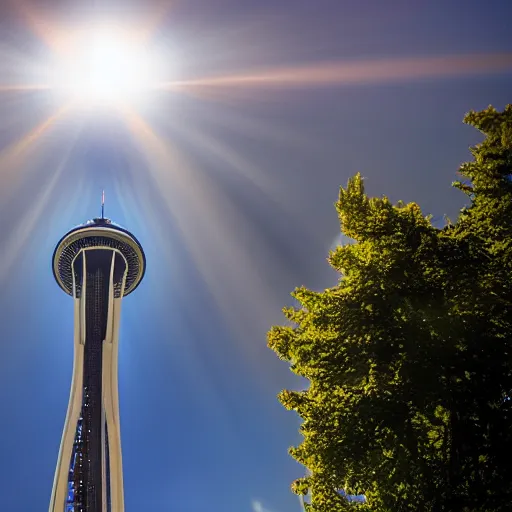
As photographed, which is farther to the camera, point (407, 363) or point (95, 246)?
point (95, 246)

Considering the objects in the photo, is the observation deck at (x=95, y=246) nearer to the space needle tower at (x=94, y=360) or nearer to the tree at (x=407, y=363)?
the space needle tower at (x=94, y=360)

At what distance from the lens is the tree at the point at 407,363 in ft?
29.7

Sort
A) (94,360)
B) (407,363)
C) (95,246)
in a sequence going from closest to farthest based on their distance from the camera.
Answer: (407,363)
(94,360)
(95,246)

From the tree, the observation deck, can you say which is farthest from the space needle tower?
the tree

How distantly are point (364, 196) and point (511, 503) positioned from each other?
618cm

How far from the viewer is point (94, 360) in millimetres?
56812

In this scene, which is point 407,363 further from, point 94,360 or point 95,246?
point 95,246

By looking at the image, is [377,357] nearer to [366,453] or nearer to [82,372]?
[366,453]

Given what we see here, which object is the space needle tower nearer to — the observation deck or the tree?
the observation deck

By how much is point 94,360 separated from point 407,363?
5232 cm

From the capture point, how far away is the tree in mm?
9055

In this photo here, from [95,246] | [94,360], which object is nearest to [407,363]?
[94,360]

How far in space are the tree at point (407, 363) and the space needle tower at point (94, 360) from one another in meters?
45.8

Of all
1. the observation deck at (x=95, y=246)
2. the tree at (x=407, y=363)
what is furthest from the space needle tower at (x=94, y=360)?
the tree at (x=407, y=363)
